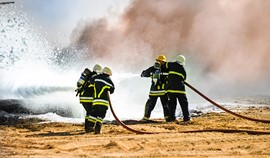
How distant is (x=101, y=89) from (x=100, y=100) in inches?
11.2

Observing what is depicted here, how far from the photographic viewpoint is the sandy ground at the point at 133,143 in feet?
27.7

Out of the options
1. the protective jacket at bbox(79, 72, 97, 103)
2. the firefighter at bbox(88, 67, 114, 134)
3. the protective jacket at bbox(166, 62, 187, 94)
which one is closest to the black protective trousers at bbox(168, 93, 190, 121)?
the protective jacket at bbox(166, 62, 187, 94)

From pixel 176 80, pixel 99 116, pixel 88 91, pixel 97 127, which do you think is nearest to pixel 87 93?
pixel 88 91

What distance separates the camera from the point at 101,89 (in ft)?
37.9

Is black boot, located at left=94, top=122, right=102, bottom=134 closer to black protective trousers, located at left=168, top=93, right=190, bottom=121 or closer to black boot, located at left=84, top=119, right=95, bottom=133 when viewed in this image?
black boot, located at left=84, top=119, right=95, bottom=133

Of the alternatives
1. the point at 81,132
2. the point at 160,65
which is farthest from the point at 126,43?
the point at 81,132

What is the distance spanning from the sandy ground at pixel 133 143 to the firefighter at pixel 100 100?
15.4 inches

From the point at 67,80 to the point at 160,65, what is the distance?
335 inches

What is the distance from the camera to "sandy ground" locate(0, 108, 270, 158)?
8.43m

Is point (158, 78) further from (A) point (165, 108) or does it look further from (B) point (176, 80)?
(A) point (165, 108)

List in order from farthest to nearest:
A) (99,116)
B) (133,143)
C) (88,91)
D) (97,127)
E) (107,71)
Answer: (88,91) → (107,71) → (99,116) → (97,127) → (133,143)

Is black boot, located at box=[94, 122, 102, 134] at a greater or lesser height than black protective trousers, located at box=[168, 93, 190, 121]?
lesser

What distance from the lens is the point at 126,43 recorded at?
33.0 meters

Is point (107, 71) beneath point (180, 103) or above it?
above
